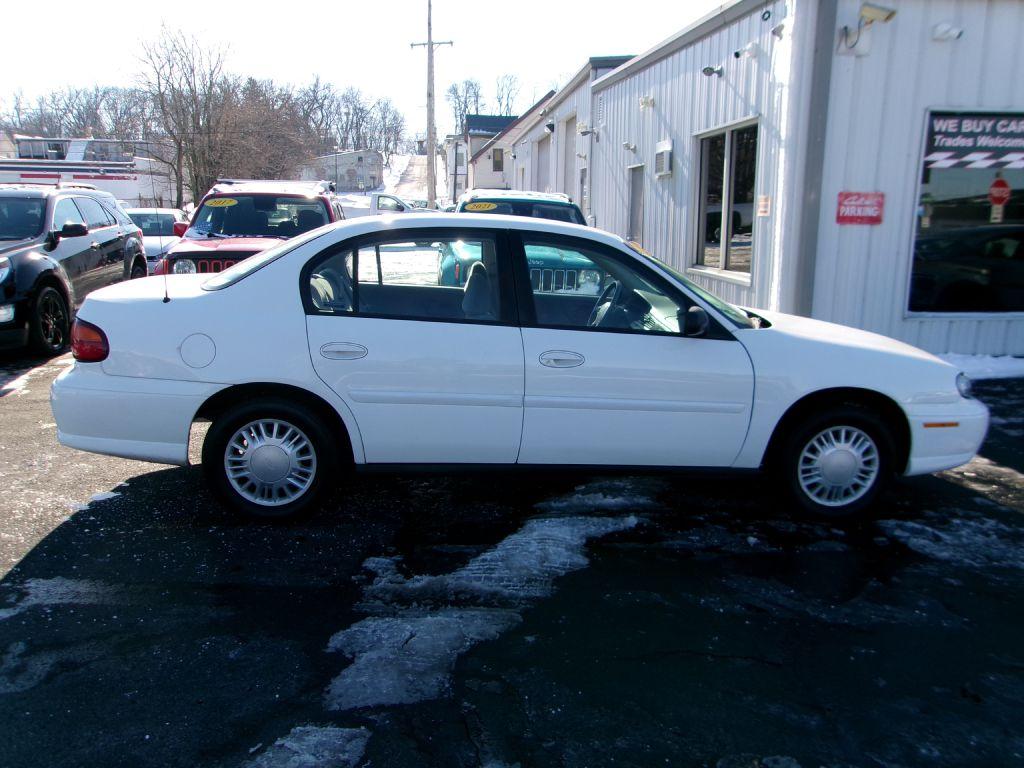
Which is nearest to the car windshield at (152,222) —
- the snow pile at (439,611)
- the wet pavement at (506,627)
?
the wet pavement at (506,627)

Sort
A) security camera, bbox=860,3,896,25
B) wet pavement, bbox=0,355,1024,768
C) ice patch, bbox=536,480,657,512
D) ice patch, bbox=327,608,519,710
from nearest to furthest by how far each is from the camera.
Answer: wet pavement, bbox=0,355,1024,768 → ice patch, bbox=327,608,519,710 → ice patch, bbox=536,480,657,512 → security camera, bbox=860,3,896,25

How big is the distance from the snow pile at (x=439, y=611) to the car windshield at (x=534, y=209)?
273 inches

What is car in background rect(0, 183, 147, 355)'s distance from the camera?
8258 mm

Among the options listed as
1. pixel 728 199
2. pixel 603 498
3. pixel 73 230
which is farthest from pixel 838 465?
pixel 73 230

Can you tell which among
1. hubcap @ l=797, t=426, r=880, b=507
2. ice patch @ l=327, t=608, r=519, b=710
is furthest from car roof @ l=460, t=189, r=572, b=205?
ice patch @ l=327, t=608, r=519, b=710

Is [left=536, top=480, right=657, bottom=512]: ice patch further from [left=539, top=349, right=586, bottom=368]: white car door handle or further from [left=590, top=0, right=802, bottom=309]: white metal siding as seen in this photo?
[left=590, top=0, right=802, bottom=309]: white metal siding

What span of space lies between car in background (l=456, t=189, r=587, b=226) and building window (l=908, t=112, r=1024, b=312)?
4062 mm

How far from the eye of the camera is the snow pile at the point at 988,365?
27.3 ft

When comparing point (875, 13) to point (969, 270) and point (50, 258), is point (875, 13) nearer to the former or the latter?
point (969, 270)

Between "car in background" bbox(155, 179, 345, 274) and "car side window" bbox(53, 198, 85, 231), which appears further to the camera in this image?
"car side window" bbox(53, 198, 85, 231)

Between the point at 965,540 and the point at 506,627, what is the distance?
8.85 ft

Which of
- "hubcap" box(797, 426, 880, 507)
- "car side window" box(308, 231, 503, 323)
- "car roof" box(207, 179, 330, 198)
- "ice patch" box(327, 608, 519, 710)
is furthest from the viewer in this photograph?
"car roof" box(207, 179, 330, 198)

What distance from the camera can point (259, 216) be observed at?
952 centimetres

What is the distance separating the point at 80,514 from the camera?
4609mm
